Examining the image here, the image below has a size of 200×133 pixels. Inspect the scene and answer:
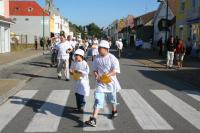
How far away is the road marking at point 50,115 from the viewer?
8422 millimetres

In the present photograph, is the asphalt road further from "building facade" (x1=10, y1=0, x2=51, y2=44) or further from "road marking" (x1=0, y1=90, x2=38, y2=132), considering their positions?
"building facade" (x1=10, y1=0, x2=51, y2=44)

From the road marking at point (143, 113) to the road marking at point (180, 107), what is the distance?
0.58 m

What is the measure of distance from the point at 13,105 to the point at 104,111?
2479mm

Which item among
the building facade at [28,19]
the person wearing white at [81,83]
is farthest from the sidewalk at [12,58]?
the building facade at [28,19]

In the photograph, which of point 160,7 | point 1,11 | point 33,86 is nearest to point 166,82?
point 33,86

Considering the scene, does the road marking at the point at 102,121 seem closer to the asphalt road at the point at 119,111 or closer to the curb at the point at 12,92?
the asphalt road at the point at 119,111

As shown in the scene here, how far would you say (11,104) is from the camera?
11.3 metres

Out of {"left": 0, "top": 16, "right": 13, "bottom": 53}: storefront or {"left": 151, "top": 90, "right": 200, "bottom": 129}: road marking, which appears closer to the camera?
{"left": 151, "top": 90, "right": 200, "bottom": 129}: road marking

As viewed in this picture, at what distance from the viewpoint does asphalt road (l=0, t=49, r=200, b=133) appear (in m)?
8.48

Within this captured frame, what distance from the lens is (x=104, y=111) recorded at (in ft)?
33.4

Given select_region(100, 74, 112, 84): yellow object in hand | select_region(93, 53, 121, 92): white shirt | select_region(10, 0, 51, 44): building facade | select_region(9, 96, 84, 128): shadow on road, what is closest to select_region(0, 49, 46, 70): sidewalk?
select_region(9, 96, 84, 128): shadow on road

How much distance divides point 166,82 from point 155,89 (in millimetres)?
2597

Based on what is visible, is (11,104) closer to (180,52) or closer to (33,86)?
(33,86)

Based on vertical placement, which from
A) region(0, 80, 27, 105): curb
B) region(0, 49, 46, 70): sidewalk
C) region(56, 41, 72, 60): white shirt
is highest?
region(56, 41, 72, 60): white shirt
